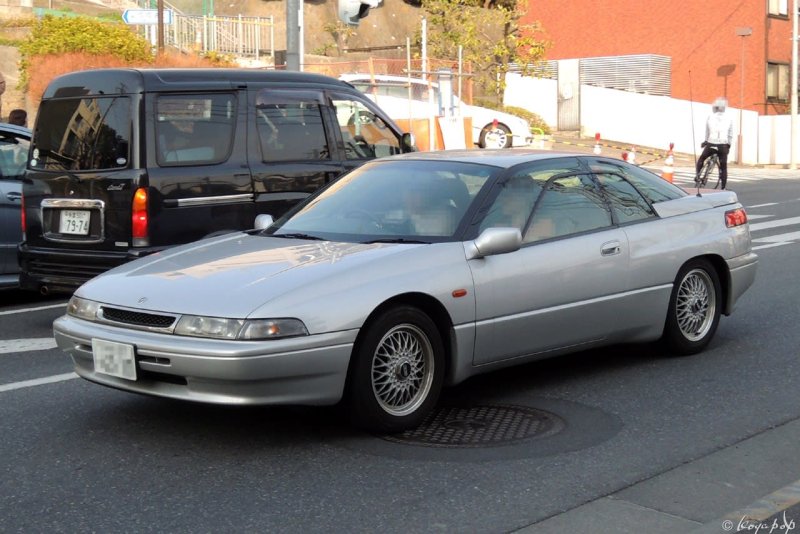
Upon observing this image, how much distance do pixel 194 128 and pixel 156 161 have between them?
455mm

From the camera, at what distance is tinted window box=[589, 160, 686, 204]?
7.50m

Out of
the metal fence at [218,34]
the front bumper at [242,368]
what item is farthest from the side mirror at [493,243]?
the metal fence at [218,34]

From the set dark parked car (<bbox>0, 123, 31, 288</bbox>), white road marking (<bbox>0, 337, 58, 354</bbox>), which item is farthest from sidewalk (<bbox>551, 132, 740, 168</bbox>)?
white road marking (<bbox>0, 337, 58, 354</bbox>)

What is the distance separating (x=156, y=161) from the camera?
8562mm

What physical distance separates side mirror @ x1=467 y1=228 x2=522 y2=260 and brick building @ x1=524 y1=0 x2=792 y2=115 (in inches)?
1412

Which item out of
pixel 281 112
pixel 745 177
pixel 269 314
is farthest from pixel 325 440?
pixel 745 177

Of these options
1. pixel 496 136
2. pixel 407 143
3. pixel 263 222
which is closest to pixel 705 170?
pixel 496 136

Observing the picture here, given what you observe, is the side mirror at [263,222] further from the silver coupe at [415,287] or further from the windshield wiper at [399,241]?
the windshield wiper at [399,241]

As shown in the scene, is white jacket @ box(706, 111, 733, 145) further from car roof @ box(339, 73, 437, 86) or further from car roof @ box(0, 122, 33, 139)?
car roof @ box(0, 122, 33, 139)

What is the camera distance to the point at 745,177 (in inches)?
1176

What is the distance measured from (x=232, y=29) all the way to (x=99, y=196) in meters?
25.7

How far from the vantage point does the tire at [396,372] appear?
5.63m

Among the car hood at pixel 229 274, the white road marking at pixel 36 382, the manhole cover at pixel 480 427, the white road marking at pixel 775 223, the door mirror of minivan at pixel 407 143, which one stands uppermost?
the door mirror of minivan at pixel 407 143

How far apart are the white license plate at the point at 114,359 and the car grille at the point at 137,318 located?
13 centimetres
